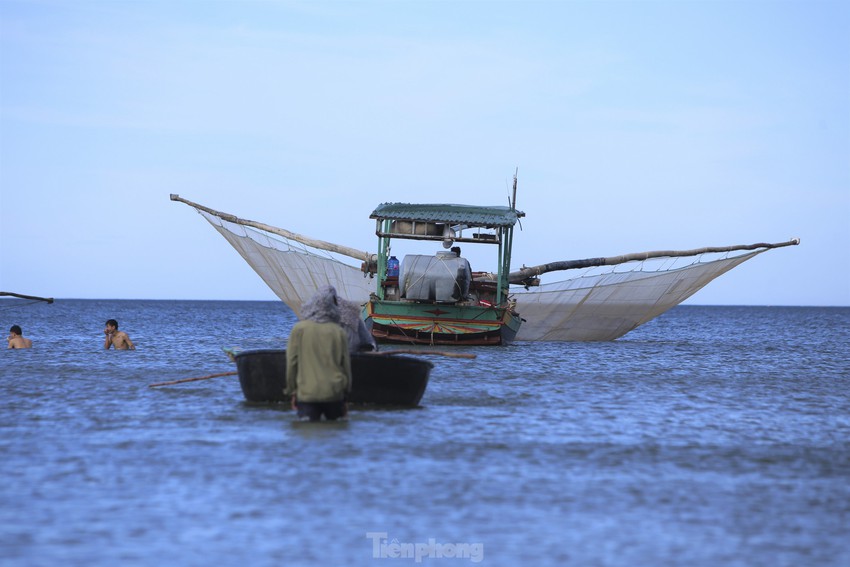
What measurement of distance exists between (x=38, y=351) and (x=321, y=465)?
889 inches

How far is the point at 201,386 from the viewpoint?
1892 cm

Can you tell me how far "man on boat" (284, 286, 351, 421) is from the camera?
38.0 feet

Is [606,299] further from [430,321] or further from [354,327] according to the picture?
[354,327]

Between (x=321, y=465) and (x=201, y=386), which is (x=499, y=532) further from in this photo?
(x=201, y=386)

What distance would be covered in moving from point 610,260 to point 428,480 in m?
24.0

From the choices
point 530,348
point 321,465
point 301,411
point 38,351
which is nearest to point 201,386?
point 301,411

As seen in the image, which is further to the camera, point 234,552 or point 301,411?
point 301,411

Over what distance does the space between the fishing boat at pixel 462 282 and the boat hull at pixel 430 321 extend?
0.08 ft

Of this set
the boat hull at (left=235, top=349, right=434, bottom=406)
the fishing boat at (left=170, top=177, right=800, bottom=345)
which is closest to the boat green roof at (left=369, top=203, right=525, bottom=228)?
the fishing boat at (left=170, top=177, right=800, bottom=345)

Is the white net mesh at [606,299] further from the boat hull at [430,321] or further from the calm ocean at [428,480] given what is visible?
the calm ocean at [428,480]

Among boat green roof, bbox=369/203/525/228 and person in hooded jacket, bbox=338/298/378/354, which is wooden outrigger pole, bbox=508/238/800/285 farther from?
person in hooded jacket, bbox=338/298/378/354

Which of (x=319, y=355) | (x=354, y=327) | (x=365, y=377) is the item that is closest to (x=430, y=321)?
(x=365, y=377)

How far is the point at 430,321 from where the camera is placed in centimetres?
2911

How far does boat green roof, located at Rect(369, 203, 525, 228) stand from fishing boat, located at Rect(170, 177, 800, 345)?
1.1 inches
